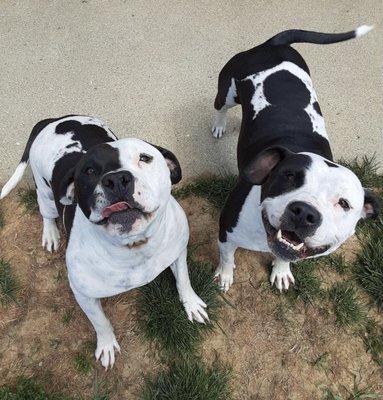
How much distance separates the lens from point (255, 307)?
398 cm

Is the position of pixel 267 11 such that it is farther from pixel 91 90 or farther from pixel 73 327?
pixel 73 327

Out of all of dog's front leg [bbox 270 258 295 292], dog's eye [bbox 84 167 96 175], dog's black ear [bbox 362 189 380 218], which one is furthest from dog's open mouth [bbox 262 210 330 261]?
dog's front leg [bbox 270 258 295 292]

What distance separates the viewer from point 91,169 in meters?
2.55

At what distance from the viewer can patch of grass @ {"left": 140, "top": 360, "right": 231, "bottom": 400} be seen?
11.6 ft

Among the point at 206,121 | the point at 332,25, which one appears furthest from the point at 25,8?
the point at 332,25

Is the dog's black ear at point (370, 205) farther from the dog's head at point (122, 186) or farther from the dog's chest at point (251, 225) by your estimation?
the dog's head at point (122, 186)

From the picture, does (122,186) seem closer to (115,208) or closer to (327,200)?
(115,208)

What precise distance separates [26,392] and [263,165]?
8.19ft

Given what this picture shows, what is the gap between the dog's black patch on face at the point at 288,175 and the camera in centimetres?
271

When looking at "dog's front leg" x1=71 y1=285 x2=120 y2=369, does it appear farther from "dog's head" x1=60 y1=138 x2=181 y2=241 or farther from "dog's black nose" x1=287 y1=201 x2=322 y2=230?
"dog's black nose" x1=287 y1=201 x2=322 y2=230

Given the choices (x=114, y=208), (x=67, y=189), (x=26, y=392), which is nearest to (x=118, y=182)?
(x=114, y=208)

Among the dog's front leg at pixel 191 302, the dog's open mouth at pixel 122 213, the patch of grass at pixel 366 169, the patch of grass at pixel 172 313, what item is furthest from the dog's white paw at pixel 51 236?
the patch of grass at pixel 366 169

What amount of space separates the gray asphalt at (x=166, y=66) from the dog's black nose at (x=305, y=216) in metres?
2.30

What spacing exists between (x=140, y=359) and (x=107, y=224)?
1.73 metres
